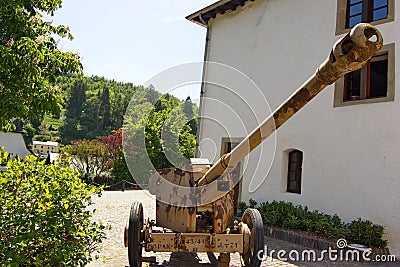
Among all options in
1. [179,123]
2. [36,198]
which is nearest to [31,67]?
[36,198]

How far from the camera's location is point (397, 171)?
24.4 ft

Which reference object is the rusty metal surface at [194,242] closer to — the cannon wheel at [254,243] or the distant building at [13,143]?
the cannon wheel at [254,243]

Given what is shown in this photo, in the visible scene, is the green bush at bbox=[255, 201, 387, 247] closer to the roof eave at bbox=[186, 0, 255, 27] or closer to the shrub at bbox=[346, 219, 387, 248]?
the shrub at bbox=[346, 219, 387, 248]

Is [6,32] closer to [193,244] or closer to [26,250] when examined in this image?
[26,250]

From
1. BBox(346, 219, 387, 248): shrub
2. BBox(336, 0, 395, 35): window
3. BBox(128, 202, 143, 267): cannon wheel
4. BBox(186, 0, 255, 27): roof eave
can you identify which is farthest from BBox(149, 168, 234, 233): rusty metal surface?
BBox(186, 0, 255, 27): roof eave

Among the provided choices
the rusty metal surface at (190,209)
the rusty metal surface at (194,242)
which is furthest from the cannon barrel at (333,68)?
the rusty metal surface at (194,242)

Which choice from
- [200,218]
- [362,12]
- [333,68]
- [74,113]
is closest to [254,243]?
[200,218]

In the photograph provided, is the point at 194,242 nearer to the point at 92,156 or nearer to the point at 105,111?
the point at 92,156

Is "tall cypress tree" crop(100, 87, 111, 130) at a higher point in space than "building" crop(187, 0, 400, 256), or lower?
higher

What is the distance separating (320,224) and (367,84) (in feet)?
12.0

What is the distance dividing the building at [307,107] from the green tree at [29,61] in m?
4.04

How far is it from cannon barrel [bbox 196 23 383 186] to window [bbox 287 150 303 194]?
543 cm

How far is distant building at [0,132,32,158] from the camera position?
84.2 feet

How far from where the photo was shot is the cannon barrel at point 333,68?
9.86ft
